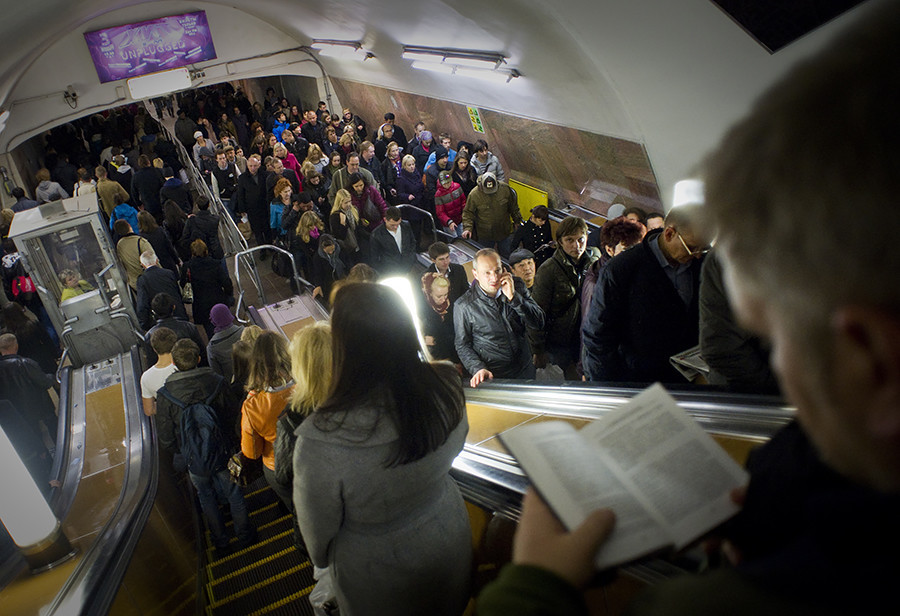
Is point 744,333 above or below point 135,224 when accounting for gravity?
below

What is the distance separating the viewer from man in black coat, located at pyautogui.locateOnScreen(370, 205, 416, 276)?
7.51 m

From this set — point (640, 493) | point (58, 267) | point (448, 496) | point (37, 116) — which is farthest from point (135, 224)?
point (640, 493)

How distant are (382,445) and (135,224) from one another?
10.1m

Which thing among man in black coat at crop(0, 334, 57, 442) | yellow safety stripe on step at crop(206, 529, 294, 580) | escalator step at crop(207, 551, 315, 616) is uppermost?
man in black coat at crop(0, 334, 57, 442)

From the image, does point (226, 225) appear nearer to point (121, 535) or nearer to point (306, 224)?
point (306, 224)

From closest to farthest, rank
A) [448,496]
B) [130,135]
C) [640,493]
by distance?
[640,493]
[448,496]
[130,135]

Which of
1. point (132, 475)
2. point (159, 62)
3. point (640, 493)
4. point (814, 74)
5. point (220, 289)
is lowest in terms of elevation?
point (132, 475)

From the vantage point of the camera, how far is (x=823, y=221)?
0.67m

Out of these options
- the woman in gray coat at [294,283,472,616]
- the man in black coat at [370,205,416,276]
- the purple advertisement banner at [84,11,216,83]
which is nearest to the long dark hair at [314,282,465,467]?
the woman in gray coat at [294,283,472,616]

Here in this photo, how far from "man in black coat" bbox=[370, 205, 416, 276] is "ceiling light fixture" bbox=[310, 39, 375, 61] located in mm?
7352

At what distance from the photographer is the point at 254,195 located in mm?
10359

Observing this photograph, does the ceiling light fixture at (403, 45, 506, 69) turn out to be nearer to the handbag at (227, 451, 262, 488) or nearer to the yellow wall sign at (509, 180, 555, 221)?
the yellow wall sign at (509, 180, 555, 221)

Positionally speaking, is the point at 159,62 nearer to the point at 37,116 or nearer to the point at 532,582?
the point at 37,116

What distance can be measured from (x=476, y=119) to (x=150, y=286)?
7.48m
